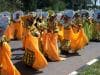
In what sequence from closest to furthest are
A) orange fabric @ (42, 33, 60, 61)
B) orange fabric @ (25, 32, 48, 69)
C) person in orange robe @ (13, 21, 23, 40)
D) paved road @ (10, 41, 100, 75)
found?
orange fabric @ (25, 32, 48, 69) < paved road @ (10, 41, 100, 75) < orange fabric @ (42, 33, 60, 61) < person in orange robe @ (13, 21, 23, 40)

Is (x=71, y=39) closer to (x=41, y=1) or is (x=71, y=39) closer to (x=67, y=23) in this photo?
(x=67, y=23)

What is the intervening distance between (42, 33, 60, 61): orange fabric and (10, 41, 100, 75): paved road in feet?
1.07

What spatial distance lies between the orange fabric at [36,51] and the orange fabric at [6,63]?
1.89 m

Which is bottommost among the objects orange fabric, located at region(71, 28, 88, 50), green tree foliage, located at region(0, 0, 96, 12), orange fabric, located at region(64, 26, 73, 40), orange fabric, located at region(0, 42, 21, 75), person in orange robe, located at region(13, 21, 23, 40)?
green tree foliage, located at region(0, 0, 96, 12)

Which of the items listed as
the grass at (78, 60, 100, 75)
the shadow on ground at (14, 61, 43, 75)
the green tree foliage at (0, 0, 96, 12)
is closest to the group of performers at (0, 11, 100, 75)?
the shadow on ground at (14, 61, 43, 75)

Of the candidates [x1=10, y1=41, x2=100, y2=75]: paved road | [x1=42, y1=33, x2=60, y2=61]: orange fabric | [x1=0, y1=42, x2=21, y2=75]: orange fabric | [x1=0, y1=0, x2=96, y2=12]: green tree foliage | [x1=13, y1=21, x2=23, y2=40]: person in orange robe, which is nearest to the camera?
[x1=0, y1=42, x2=21, y2=75]: orange fabric

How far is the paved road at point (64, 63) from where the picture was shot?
12.9 meters

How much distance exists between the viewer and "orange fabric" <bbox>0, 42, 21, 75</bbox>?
1052 cm

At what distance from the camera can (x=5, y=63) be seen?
35.0ft

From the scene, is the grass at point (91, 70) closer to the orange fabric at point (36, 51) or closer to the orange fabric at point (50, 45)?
the orange fabric at point (36, 51)

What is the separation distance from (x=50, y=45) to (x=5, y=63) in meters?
4.21

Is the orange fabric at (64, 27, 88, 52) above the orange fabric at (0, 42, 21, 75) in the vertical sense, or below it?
below

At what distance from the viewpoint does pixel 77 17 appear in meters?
18.3

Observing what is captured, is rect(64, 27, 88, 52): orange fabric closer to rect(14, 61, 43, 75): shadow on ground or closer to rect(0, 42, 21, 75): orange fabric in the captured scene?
rect(14, 61, 43, 75): shadow on ground
